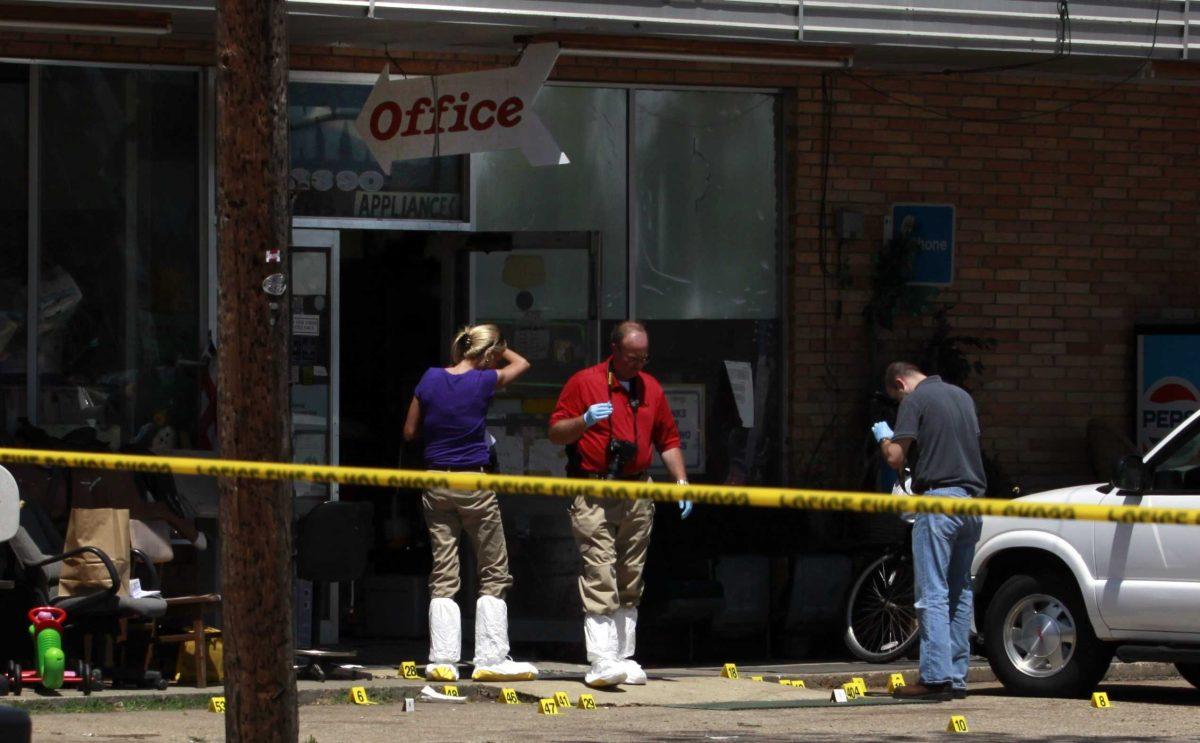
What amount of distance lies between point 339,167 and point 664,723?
173 inches

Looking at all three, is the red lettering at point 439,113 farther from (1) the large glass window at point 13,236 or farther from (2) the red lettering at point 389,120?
(1) the large glass window at point 13,236

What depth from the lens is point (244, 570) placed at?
6883mm

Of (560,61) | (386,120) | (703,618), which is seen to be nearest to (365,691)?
(703,618)

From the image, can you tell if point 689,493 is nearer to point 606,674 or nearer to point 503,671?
point 606,674

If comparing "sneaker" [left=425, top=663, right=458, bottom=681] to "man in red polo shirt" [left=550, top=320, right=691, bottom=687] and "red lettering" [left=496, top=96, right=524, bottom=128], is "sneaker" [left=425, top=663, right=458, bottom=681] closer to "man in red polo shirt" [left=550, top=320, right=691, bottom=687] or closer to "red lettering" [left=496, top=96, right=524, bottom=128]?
"man in red polo shirt" [left=550, top=320, right=691, bottom=687]

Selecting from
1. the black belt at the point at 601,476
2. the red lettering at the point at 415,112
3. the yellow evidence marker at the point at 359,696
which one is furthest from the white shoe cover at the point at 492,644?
the red lettering at the point at 415,112

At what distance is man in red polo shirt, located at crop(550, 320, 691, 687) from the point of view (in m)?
10.7

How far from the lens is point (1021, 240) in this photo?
45.5 feet

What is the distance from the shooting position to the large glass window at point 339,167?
40.5ft

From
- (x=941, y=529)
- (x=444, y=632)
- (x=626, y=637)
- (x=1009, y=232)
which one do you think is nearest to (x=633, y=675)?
(x=626, y=637)

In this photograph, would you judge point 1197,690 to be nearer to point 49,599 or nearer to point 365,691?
point 365,691

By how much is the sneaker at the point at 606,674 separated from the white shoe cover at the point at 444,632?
0.74m

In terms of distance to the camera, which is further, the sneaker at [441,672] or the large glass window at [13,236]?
the large glass window at [13,236]

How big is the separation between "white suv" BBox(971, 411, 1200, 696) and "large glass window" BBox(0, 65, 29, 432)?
567cm
